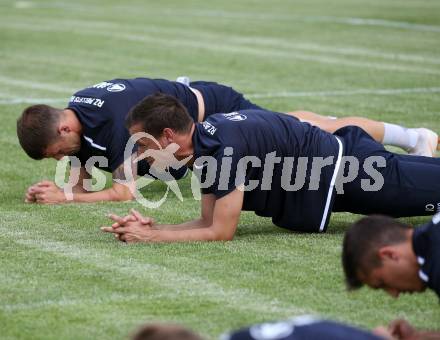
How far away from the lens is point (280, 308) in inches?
225

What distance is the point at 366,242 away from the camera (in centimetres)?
471

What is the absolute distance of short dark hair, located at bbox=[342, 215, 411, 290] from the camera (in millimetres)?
4699

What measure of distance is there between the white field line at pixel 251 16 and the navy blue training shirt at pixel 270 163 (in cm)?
1364

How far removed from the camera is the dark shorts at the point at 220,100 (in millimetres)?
9000

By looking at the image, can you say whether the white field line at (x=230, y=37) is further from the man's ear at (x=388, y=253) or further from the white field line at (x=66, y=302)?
the man's ear at (x=388, y=253)

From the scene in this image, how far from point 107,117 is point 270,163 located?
1696mm

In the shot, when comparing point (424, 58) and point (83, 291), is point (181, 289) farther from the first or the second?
point (424, 58)

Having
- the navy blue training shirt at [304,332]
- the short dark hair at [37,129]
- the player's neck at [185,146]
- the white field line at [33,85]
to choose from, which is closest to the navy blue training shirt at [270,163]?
the player's neck at [185,146]

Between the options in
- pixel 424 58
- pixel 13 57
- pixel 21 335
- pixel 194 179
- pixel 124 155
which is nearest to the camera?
pixel 21 335

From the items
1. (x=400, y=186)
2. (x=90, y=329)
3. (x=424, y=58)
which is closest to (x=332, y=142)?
(x=400, y=186)

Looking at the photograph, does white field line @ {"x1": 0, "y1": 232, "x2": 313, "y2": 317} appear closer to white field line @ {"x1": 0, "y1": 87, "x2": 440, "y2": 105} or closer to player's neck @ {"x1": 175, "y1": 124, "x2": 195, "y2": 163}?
player's neck @ {"x1": 175, "y1": 124, "x2": 195, "y2": 163}

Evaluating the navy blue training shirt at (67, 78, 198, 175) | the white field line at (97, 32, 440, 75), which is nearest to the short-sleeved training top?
the navy blue training shirt at (67, 78, 198, 175)

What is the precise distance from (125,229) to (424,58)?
34.3ft

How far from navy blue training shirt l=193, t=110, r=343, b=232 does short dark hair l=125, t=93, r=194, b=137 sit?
139 millimetres
